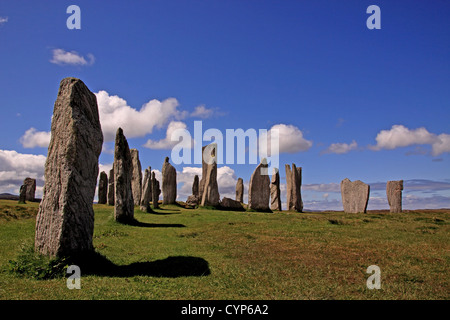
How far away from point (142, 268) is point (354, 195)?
25.4 meters

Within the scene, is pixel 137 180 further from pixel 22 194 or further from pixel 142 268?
pixel 142 268

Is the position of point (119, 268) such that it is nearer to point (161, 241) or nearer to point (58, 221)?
point (58, 221)

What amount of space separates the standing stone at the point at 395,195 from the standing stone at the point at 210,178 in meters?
15.9

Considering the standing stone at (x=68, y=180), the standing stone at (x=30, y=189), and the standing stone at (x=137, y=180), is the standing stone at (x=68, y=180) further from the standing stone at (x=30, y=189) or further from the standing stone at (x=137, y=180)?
the standing stone at (x=30, y=189)

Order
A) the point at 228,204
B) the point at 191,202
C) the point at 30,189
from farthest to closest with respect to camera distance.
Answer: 1. the point at 30,189
2. the point at 191,202
3. the point at 228,204

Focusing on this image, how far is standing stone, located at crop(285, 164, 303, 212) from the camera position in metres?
37.2

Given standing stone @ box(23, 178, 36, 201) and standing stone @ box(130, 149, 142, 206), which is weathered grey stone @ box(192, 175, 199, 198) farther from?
standing stone @ box(23, 178, 36, 201)

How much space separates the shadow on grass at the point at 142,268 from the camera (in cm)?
890

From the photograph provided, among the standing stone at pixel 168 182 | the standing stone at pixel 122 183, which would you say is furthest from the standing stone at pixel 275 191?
the standing stone at pixel 122 183

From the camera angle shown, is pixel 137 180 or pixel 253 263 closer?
pixel 253 263

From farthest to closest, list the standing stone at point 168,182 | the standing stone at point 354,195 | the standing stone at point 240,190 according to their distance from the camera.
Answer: the standing stone at point 240,190
the standing stone at point 168,182
the standing stone at point 354,195

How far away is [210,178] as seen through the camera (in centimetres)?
3419

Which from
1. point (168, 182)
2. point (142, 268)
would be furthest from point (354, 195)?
point (142, 268)
